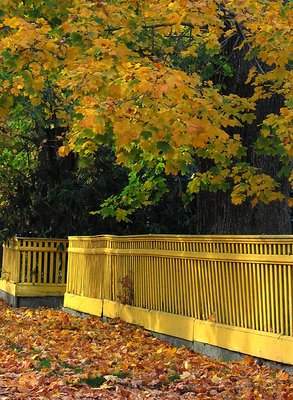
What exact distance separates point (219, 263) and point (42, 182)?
35.2 feet

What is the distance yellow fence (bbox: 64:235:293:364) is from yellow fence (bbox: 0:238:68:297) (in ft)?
11.9

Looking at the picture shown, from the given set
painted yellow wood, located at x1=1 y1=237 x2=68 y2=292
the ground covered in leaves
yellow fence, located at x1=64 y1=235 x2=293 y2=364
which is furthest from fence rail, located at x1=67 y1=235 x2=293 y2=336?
painted yellow wood, located at x1=1 y1=237 x2=68 y2=292

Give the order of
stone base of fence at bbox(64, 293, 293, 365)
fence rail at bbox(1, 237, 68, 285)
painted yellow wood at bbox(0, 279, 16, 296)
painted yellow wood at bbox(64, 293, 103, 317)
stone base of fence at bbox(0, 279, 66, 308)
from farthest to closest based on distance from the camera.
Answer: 1. painted yellow wood at bbox(0, 279, 16, 296)
2. stone base of fence at bbox(0, 279, 66, 308)
3. fence rail at bbox(1, 237, 68, 285)
4. painted yellow wood at bbox(64, 293, 103, 317)
5. stone base of fence at bbox(64, 293, 293, 365)

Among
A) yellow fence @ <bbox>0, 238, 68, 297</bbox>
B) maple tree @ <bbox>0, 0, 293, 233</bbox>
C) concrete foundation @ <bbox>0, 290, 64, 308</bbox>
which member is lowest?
concrete foundation @ <bbox>0, 290, 64, 308</bbox>

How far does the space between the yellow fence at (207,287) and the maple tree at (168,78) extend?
1.09 metres

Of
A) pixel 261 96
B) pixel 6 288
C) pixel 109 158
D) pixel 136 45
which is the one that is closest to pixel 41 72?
pixel 136 45

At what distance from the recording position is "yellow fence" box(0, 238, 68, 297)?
65.5 ft

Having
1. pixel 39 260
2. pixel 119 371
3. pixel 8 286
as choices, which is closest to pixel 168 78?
pixel 119 371

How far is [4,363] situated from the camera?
9922 millimetres

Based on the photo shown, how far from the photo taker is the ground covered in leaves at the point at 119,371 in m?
8.30

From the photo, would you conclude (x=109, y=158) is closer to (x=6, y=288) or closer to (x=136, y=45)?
A: (x=6, y=288)

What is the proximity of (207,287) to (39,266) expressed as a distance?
8983mm

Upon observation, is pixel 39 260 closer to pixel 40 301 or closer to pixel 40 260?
pixel 40 260

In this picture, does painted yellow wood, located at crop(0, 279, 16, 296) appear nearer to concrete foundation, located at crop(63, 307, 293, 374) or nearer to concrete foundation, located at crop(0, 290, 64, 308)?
concrete foundation, located at crop(0, 290, 64, 308)
